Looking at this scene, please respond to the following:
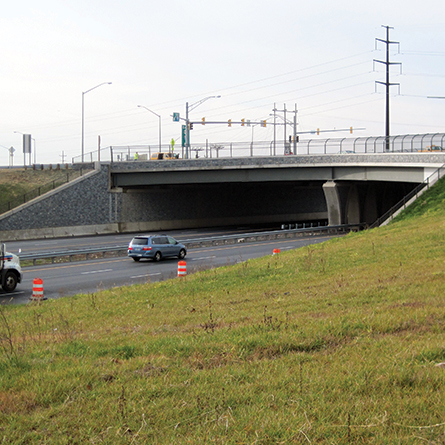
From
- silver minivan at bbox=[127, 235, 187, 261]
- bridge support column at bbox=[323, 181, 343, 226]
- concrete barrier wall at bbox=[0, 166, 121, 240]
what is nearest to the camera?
silver minivan at bbox=[127, 235, 187, 261]

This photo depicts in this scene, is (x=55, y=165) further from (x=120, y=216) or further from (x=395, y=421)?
(x=395, y=421)

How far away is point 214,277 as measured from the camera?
17.5 metres

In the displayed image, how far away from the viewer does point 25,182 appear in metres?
54.3

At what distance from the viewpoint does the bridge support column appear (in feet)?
167

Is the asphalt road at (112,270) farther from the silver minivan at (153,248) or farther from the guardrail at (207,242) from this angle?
the guardrail at (207,242)

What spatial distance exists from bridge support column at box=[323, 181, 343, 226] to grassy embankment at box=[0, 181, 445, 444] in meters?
39.5

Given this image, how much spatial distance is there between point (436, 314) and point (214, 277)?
31.6 ft

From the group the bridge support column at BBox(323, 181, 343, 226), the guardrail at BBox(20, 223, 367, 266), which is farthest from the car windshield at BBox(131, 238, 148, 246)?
the bridge support column at BBox(323, 181, 343, 226)

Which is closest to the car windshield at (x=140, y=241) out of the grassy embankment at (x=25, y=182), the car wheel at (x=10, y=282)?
the car wheel at (x=10, y=282)

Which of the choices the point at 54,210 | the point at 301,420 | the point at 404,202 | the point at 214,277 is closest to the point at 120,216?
the point at 54,210

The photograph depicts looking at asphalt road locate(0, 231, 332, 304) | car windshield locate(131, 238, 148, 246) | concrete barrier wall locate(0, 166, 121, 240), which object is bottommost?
asphalt road locate(0, 231, 332, 304)

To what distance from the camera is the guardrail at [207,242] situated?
103 feet

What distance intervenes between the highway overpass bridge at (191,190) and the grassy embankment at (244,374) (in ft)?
110

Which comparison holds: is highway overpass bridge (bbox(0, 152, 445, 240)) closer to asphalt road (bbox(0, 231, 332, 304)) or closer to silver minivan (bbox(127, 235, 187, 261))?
asphalt road (bbox(0, 231, 332, 304))
